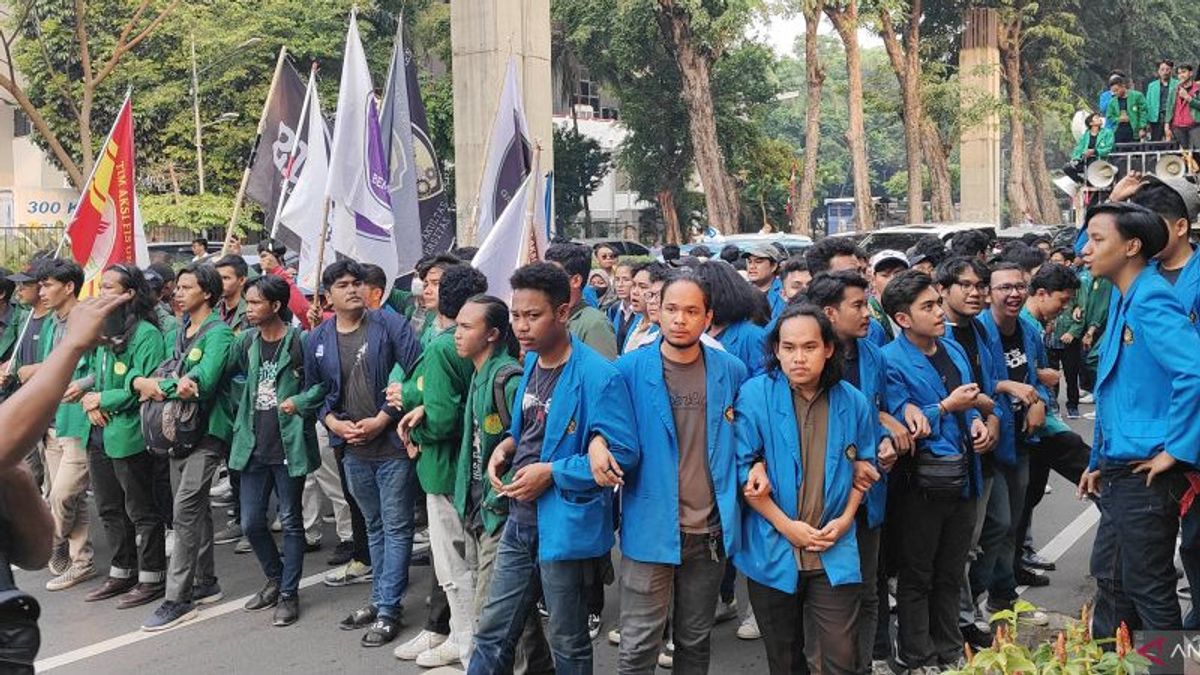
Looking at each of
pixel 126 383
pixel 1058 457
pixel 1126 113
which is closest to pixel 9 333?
pixel 126 383

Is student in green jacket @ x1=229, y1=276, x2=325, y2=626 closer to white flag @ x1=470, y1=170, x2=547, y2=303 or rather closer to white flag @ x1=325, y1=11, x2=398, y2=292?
white flag @ x1=470, y1=170, x2=547, y2=303

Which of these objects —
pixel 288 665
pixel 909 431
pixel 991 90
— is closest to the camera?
pixel 909 431

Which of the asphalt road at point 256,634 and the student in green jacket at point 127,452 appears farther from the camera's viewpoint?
the student in green jacket at point 127,452

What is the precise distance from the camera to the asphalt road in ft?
18.9

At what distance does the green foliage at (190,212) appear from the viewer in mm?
29984

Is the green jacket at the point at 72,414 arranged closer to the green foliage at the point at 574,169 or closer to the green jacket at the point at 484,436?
the green jacket at the point at 484,436

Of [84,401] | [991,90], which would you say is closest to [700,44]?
[991,90]

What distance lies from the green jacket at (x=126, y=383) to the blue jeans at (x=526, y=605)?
2.93 metres

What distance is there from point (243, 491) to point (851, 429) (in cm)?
357

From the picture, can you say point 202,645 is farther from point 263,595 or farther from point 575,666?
point 575,666

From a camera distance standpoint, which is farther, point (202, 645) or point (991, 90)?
point (991, 90)

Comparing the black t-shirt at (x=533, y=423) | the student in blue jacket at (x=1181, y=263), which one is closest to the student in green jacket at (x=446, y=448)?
the black t-shirt at (x=533, y=423)

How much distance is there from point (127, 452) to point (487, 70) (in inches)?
521

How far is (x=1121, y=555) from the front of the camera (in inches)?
173
